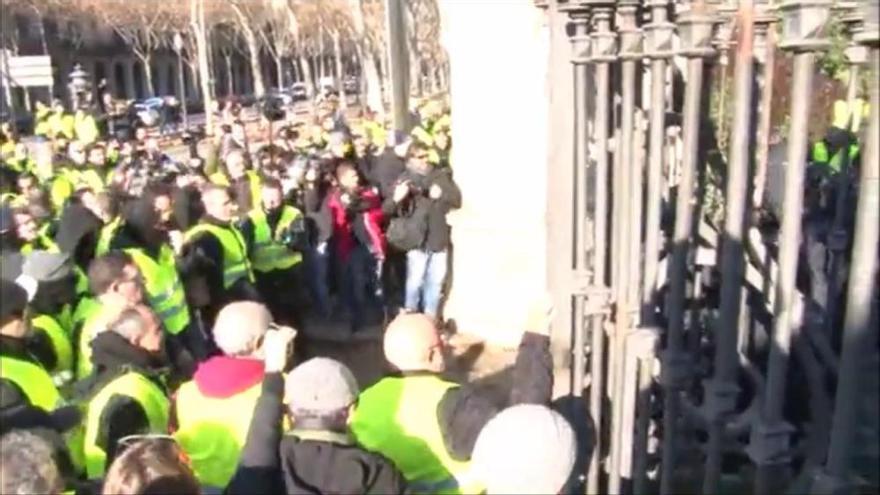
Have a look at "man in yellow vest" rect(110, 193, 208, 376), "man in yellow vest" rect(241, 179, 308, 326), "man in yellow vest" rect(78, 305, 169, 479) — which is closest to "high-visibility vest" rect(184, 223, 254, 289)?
"man in yellow vest" rect(110, 193, 208, 376)

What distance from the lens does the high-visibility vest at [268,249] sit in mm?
7672

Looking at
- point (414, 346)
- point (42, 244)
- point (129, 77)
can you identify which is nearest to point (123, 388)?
point (414, 346)

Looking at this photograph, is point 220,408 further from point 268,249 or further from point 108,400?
point 268,249

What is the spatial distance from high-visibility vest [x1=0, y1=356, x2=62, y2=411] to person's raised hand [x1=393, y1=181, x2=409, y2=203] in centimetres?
516

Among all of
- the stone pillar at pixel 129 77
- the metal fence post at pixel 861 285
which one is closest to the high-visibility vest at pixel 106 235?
the metal fence post at pixel 861 285

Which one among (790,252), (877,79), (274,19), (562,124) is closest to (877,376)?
(790,252)

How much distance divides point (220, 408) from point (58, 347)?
4.22 ft

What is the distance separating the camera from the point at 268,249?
7.77 meters

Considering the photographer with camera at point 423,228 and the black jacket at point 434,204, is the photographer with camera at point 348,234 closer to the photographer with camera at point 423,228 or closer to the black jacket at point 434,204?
the photographer with camera at point 423,228

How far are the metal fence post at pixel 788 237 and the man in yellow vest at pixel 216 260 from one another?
13.9 ft

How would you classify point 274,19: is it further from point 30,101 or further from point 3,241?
point 3,241

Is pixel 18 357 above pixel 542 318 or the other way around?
above

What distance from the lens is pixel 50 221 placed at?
7.74 metres

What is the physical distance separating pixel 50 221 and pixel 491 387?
3.05m
